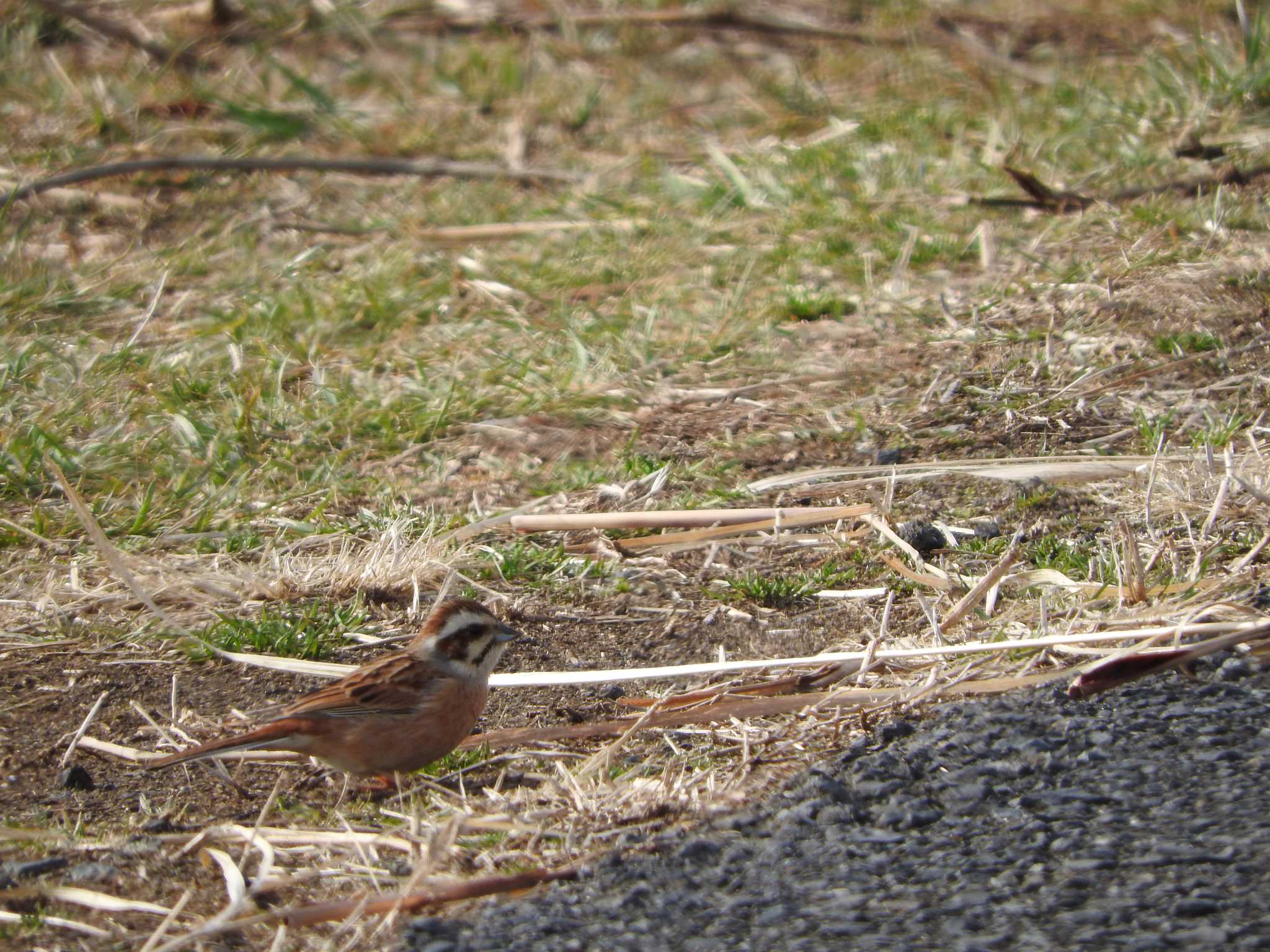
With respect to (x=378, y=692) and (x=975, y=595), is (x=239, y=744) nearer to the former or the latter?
(x=378, y=692)

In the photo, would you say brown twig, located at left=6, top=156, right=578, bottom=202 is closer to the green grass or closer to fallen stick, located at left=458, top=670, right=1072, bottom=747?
the green grass

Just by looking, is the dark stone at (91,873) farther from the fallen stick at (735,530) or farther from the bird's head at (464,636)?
the fallen stick at (735,530)

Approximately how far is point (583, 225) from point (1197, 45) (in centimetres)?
376

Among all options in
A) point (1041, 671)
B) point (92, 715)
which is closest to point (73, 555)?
point (92, 715)

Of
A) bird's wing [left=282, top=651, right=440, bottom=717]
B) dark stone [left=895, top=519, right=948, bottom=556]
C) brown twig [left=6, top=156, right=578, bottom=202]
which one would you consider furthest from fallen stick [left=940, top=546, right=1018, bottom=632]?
brown twig [left=6, top=156, right=578, bottom=202]

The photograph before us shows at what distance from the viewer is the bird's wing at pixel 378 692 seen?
4098 millimetres

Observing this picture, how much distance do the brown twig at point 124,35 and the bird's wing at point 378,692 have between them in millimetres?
6862

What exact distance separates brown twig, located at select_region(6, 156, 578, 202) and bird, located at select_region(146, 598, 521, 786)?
4.72 metres

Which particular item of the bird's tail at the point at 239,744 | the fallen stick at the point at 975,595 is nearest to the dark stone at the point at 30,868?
the bird's tail at the point at 239,744

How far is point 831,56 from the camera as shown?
1027 centimetres

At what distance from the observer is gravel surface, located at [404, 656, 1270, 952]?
2965 mm

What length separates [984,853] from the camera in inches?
128

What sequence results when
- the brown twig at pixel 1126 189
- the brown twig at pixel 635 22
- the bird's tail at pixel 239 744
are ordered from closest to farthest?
the bird's tail at pixel 239 744, the brown twig at pixel 1126 189, the brown twig at pixel 635 22

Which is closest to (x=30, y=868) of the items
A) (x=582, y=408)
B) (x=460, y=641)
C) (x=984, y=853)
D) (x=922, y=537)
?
(x=460, y=641)
